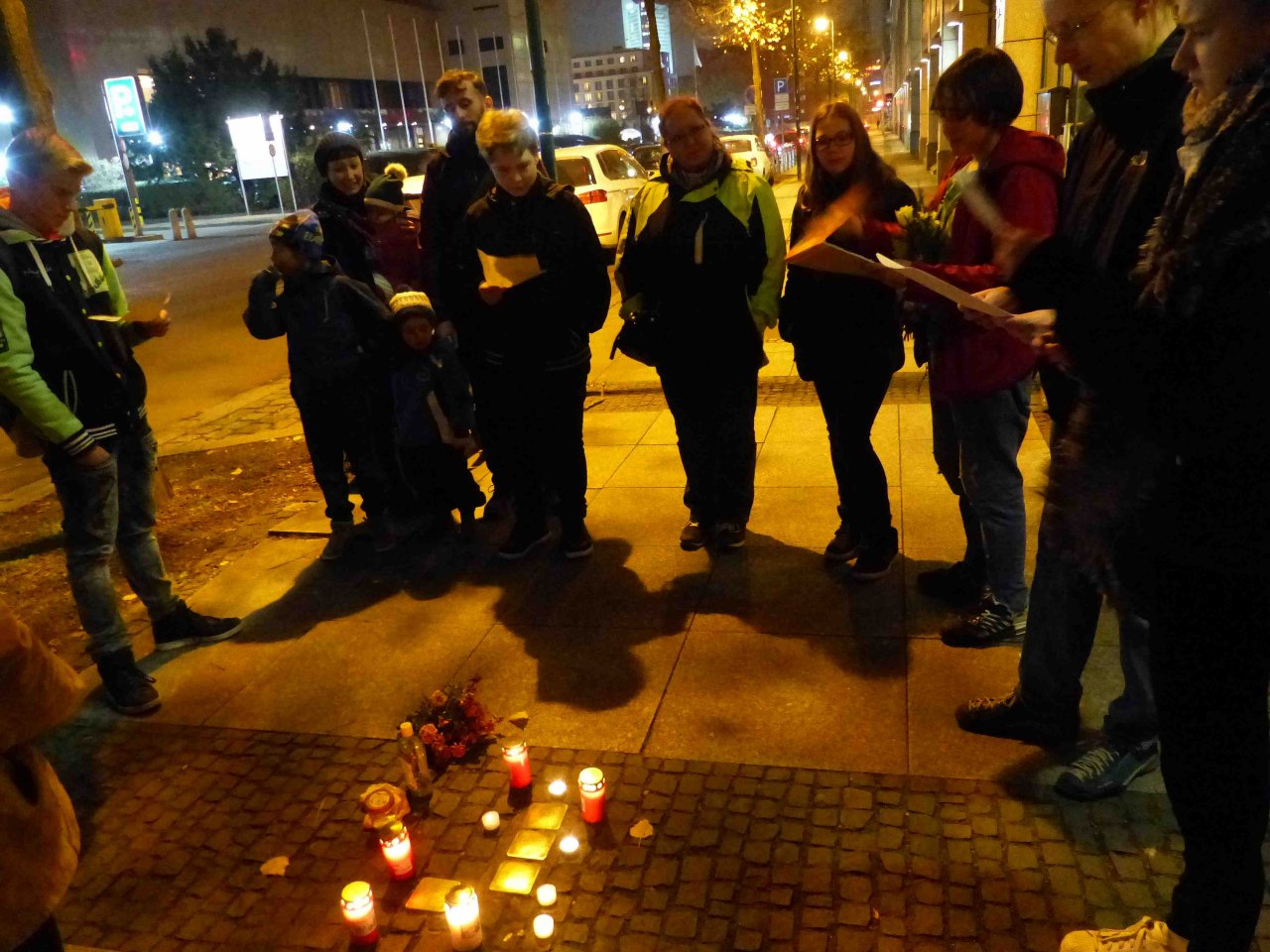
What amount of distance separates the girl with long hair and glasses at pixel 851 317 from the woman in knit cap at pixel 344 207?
7.80 feet

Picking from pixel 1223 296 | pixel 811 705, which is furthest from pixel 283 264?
pixel 1223 296

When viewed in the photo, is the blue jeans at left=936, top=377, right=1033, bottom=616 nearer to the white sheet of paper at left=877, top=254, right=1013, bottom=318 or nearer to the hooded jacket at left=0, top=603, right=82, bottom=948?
the white sheet of paper at left=877, top=254, right=1013, bottom=318

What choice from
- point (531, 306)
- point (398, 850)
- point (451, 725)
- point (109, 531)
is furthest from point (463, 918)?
point (531, 306)

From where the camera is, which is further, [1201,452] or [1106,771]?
[1106,771]

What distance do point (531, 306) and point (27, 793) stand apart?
2934mm

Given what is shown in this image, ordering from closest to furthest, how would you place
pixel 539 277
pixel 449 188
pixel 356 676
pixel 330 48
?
pixel 356 676
pixel 539 277
pixel 449 188
pixel 330 48

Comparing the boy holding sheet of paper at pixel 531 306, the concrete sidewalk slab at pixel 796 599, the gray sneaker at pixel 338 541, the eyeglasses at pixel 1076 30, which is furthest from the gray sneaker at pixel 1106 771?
the gray sneaker at pixel 338 541

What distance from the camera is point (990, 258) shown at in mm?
3107

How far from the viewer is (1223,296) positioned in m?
1.59

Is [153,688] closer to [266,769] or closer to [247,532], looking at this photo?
[266,769]

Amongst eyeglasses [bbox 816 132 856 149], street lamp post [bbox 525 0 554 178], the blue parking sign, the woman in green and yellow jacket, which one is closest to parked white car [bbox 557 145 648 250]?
street lamp post [bbox 525 0 554 178]

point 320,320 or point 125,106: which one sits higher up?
point 125,106

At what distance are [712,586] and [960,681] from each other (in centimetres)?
124

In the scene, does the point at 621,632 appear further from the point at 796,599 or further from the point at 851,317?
the point at 851,317
